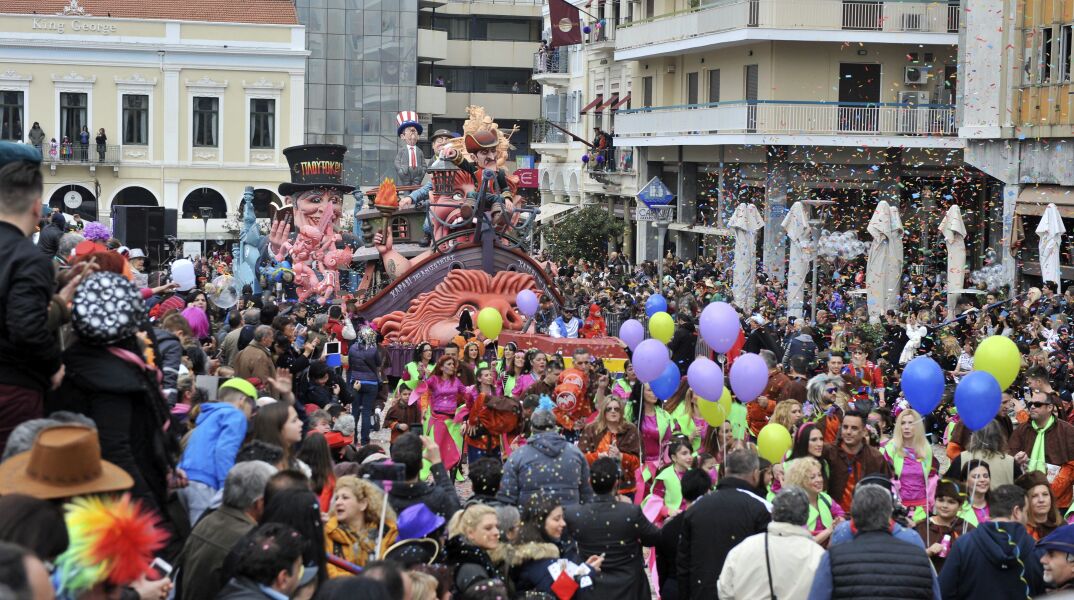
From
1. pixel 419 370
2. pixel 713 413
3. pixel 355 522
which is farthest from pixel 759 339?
pixel 355 522

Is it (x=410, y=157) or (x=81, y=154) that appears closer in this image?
(x=410, y=157)

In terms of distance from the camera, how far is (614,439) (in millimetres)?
11695

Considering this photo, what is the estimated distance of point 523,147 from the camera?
66.7 meters

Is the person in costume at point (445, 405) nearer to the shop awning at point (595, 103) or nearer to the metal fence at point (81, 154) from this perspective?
the shop awning at point (595, 103)

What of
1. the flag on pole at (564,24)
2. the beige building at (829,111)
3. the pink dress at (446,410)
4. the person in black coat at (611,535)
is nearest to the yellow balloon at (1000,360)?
the person in black coat at (611,535)

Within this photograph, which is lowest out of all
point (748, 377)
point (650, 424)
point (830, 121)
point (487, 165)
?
point (650, 424)

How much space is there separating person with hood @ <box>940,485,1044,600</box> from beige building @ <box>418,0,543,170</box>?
181 ft

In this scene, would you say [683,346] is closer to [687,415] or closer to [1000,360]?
[687,415]

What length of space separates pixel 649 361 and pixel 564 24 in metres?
36.3

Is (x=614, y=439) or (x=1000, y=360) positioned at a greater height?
(x=1000, y=360)

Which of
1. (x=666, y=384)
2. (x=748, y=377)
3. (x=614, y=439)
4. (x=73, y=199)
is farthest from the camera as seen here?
(x=73, y=199)

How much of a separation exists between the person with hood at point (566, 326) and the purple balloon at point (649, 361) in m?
8.62

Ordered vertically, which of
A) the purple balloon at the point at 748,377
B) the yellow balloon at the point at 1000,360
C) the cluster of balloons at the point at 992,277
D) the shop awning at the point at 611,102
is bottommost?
the purple balloon at the point at 748,377

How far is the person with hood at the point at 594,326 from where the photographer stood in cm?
2265
